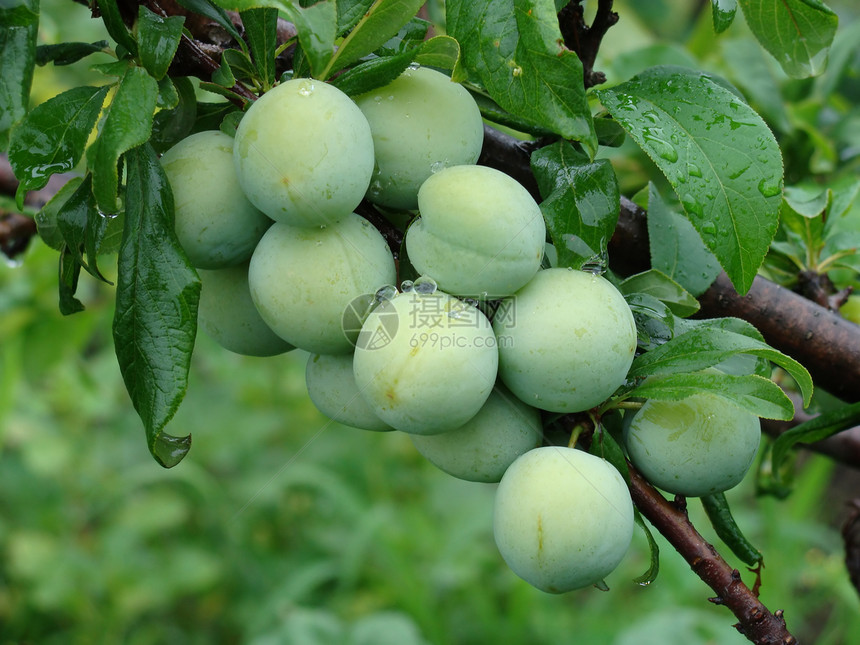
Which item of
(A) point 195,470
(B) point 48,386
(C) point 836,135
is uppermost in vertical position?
(C) point 836,135

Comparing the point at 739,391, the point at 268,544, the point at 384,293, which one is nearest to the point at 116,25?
the point at 384,293

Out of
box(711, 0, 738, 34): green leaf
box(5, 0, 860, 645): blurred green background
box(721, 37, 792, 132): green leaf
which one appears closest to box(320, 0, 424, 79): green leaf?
box(711, 0, 738, 34): green leaf

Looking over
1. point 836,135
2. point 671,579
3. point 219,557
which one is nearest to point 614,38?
point 836,135

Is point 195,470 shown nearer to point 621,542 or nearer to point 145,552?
point 145,552

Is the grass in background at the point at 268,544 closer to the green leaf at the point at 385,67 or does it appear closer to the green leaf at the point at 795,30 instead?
the green leaf at the point at 385,67

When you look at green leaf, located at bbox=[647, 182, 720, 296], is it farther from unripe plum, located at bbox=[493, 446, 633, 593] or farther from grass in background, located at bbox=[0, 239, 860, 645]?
grass in background, located at bbox=[0, 239, 860, 645]

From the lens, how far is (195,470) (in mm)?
1830

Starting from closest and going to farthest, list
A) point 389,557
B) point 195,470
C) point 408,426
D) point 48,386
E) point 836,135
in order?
point 408,426 < point 836,135 < point 389,557 < point 195,470 < point 48,386

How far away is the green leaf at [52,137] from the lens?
0.50 meters

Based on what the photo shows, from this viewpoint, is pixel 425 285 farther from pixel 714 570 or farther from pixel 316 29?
pixel 714 570

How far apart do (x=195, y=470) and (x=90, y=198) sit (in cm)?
139

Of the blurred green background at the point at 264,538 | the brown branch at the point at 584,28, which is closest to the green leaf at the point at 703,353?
the brown branch at the point at 584,28

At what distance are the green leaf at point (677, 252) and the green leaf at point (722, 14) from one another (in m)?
0.16

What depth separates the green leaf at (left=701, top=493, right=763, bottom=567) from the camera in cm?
61
